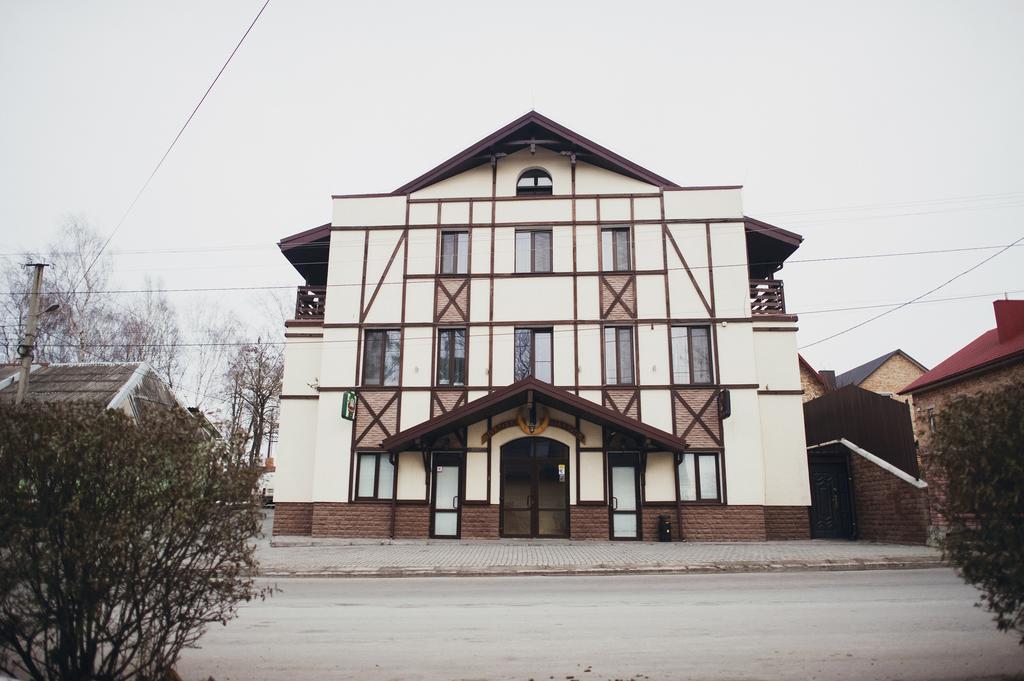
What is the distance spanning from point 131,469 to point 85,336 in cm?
2997

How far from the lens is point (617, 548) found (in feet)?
53.9

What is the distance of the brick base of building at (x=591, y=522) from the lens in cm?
1822

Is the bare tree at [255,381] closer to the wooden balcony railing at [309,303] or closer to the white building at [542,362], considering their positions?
the wooden balcony railing at [309,303]

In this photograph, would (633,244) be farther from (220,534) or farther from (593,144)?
(220,534)

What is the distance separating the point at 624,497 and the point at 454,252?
9.00 m

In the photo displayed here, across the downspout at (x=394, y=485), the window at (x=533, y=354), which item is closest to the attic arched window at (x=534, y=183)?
the window at (x=533, y=354)

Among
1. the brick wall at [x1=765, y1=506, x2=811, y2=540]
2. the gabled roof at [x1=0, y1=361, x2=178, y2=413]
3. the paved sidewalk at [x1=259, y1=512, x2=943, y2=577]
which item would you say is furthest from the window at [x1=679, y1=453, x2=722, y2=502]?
the gabled roof at [x1=0, y1=361, x2=178, y2=413]

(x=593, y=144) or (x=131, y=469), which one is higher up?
(x=593, y=144)

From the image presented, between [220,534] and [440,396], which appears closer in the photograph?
[220,534]

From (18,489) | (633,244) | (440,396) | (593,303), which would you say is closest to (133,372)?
(440,396)

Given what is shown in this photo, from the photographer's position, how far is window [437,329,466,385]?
19.7 m

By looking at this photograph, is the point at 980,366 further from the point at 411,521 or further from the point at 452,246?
the point at 411,521

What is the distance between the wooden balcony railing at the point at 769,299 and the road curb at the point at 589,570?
29.2 feet

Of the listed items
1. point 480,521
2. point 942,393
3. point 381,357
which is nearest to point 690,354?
point 480,521
